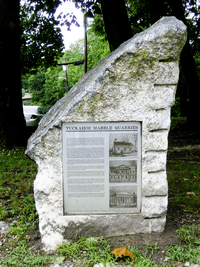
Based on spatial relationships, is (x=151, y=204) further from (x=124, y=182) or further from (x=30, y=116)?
(x=30, y=116)

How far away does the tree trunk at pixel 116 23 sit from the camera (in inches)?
288

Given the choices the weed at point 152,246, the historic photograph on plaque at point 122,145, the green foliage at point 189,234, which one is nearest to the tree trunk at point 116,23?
the historic photograph on plaque at point 122,145

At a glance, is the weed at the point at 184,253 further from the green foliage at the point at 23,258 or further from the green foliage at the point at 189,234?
the green foliage at the point at 23,258

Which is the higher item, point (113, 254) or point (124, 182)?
point (124, 182)

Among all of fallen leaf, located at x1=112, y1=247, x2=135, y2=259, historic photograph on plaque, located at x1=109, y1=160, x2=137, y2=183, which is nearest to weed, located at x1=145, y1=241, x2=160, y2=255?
fallen leaf, located at x1=112, y1=247, x2=135, y2=259

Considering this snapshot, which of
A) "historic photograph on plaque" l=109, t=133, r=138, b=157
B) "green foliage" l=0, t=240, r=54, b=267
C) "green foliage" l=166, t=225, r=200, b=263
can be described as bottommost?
"green foliage" l=0, t=240, r=54, b=267

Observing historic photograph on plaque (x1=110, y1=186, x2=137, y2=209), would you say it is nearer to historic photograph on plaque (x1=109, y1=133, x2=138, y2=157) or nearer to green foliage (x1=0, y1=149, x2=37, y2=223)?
historic photograph on plaque (x1=109, y1=133, x2=138, y2=157)

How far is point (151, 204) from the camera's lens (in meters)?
2.98

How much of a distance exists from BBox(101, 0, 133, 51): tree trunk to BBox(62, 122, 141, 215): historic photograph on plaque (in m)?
4.98

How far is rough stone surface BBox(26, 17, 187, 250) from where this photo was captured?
2756 millimetres

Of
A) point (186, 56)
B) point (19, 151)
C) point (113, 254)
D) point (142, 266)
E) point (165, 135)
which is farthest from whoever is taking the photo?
point (186, 56)

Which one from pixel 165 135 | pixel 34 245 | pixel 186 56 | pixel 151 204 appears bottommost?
pixel 34 245

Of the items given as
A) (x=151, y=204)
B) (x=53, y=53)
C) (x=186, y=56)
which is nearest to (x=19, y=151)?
(x=151, y=204)

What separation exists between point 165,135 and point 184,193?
5.86 ft
